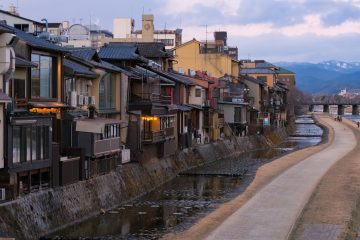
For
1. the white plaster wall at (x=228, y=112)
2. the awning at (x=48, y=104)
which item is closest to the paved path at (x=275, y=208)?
the awning at (x=48, y=104)

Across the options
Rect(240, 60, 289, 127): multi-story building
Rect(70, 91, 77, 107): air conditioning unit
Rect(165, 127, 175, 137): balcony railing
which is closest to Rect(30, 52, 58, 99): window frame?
Rect(70, 91, 77, 107): air conditioning unit

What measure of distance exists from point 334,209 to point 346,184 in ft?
34.8

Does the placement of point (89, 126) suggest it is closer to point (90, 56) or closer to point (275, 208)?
point (90, 56)

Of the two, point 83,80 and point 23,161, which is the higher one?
point 83,80

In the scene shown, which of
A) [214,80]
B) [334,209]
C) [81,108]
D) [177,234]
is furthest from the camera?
[214,80]

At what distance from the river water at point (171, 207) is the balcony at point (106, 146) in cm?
308

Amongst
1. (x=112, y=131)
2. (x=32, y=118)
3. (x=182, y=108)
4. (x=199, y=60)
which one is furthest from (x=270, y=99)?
(x=32, y=118)

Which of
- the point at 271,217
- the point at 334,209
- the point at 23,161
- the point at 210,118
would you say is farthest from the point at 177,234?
the point at 210,118

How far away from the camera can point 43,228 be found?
80.8 ft

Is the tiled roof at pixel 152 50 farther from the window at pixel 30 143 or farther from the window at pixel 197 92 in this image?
the window at pixel 30 143

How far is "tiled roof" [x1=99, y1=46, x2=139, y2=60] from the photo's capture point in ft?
146

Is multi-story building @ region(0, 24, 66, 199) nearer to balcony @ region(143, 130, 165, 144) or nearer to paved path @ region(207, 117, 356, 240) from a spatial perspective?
paved path @ region(207, 117, 356, 240)

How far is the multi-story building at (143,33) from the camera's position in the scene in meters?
77.6

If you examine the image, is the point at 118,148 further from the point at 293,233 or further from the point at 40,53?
the point at 293,233
